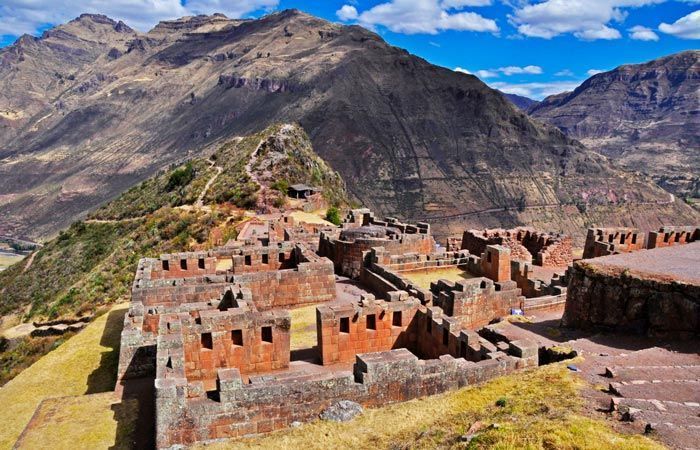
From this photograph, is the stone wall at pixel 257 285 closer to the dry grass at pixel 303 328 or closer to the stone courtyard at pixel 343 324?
the stone courtyard at pixel 343 324

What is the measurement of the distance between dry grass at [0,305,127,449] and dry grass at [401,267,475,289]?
1426cm

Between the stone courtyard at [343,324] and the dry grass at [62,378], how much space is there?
2.47 meters

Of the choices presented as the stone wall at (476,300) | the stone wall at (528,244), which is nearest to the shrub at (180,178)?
the stone wall at (528,244)

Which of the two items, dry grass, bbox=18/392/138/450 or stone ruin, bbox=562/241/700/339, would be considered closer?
dry grass, bbox=18/392/138/450

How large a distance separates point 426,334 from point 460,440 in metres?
8.01

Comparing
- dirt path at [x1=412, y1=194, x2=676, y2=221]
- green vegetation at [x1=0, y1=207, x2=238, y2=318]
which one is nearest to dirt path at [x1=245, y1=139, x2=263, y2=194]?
green vegetation at [x1=0, y1=207, x2=238, y2=318]

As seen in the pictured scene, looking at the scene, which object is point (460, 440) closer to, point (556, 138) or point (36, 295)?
point (36, 295)

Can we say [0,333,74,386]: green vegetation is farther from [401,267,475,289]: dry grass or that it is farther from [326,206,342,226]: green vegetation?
[326,206,342,226]: green vegetation

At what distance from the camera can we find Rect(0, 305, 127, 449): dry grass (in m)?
17.7

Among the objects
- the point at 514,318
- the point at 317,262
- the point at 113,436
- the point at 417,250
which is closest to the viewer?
the point at 113,436

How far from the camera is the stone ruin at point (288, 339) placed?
12.4 meters

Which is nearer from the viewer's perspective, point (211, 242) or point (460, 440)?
point (460, 440)

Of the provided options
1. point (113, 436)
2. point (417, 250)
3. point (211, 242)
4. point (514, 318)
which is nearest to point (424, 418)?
point (113, 436)

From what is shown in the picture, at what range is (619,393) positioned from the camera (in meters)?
11.7
